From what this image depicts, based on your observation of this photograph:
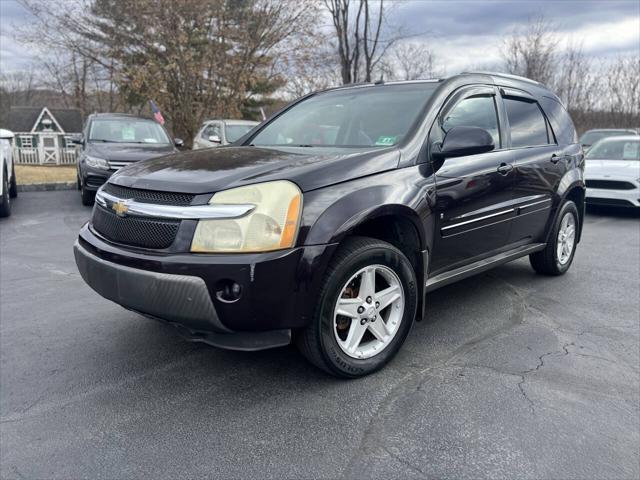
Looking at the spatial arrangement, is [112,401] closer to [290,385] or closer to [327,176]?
[290,385]

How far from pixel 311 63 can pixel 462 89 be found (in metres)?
18.1

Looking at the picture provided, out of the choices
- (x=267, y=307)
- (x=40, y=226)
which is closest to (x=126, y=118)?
(x=40, y=226)

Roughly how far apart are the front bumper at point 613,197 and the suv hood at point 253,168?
769 centimetres

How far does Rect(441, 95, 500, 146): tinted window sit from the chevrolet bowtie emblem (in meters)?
2.10

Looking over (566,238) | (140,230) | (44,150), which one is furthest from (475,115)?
(44,150)

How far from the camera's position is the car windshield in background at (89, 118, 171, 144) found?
1032 cm

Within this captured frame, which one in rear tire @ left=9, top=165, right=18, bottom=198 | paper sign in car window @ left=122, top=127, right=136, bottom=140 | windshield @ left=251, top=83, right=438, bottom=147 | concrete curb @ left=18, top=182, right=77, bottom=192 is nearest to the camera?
windshield @ left=251, top=83, right=438, bottom=147

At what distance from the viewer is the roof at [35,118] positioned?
38719 mm

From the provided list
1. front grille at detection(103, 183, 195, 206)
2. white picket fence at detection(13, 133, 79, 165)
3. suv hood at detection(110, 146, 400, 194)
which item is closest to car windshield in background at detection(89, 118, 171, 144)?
suv hood at detection(110, 146, 400, 194)

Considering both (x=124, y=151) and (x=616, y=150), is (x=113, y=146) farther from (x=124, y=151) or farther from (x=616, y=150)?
(x=616, y=150)

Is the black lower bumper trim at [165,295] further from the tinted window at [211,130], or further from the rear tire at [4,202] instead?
the tinted window at [211,130]

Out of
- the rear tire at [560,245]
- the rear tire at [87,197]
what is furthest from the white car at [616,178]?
the rear tire at [87,197]

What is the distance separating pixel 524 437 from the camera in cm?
247

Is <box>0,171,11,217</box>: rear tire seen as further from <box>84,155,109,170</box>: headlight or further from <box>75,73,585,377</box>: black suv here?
<box>75,73,585,377</box>: black suv
